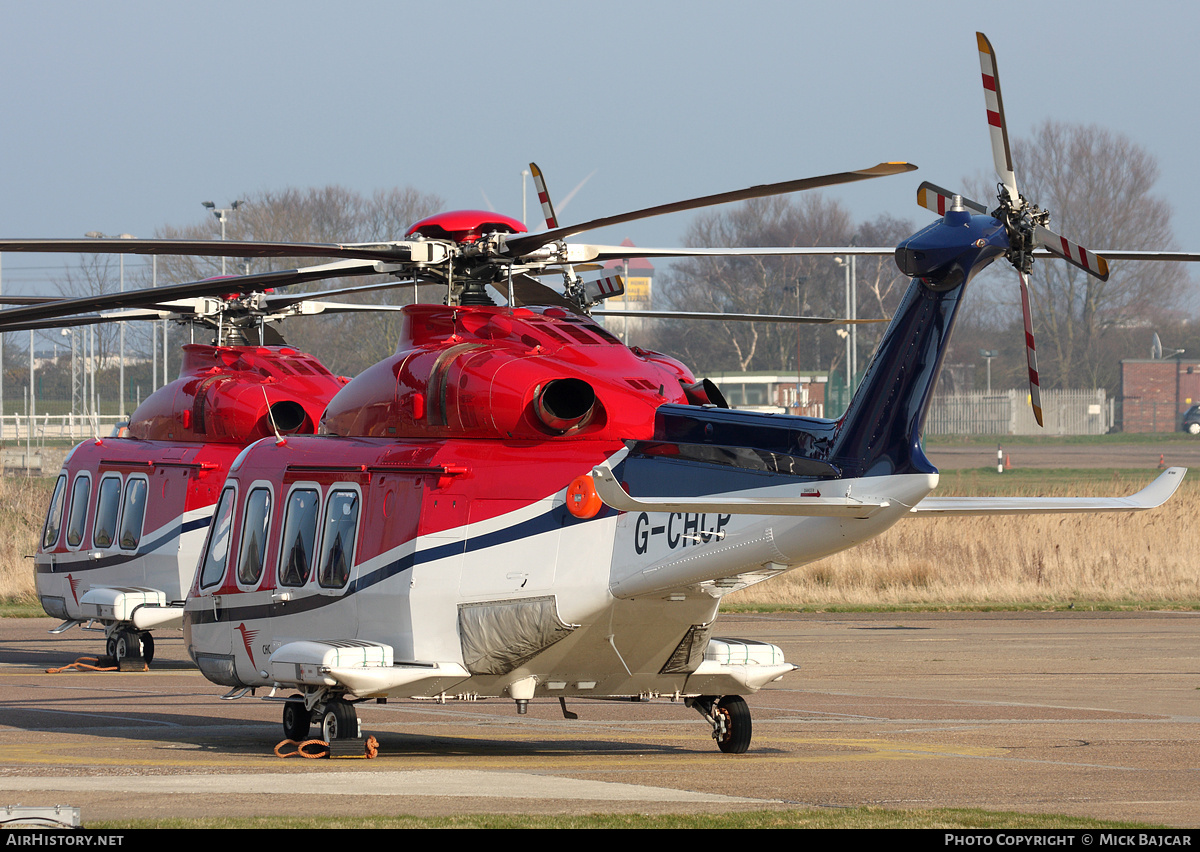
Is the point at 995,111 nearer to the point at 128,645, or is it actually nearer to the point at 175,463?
the point at 175,463

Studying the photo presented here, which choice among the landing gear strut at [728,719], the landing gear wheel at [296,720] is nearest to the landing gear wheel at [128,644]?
the landing gear wheel at [296,720]

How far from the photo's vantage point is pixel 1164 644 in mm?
21906

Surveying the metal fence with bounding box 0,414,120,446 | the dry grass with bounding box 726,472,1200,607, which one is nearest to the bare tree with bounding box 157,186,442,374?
the metal fence with bounding box 0,414,120,446

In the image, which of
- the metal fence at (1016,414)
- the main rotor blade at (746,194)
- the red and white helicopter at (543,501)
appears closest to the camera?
the main rotor blade at (746,194)

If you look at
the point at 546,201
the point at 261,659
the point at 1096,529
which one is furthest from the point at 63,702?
the point at 1096,529

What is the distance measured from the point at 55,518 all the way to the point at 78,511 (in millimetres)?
567

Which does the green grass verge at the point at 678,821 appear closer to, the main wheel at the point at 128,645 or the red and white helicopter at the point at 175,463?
the red and white helicopter at the point at 175,463

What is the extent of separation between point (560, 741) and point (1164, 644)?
38.2 feet

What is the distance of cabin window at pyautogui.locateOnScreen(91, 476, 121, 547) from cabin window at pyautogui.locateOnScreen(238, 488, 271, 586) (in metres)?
7.06

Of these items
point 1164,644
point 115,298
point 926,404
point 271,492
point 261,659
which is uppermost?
point 115,298

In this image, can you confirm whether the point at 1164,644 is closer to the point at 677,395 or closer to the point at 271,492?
the point at 677,395

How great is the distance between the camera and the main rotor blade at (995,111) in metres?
8.91

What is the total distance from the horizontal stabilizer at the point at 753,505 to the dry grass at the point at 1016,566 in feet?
61.6

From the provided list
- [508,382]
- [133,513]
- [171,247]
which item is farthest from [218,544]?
[133,513]
